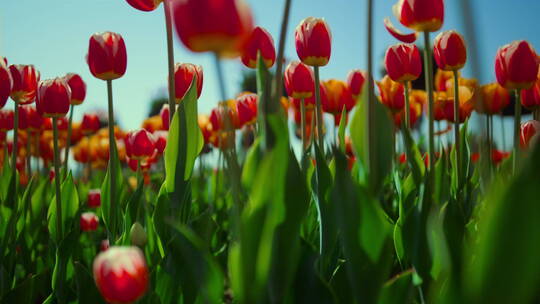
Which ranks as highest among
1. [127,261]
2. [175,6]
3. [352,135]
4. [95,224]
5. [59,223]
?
[175,6]

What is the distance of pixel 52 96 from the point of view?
4.14ft

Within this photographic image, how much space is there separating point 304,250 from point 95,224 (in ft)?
5.16

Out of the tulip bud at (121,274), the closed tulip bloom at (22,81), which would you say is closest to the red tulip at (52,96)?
the closed tulip bloom at (22,81)

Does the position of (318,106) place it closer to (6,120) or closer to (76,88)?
(76,88)

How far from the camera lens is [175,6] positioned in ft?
1.79

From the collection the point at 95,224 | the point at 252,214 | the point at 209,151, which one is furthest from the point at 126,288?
the point at 209,151

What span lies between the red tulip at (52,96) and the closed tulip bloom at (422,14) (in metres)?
0.85

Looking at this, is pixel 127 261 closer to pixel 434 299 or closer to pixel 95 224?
pixel 434 299

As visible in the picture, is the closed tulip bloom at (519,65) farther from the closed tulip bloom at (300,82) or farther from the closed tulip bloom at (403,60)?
the closed tulip bloom at (300,82)

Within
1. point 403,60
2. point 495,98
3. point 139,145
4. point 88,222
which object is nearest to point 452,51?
point 403,60

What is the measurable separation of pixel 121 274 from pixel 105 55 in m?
0.62

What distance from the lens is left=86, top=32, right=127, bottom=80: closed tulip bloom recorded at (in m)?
1.08

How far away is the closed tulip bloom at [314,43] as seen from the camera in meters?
1.07

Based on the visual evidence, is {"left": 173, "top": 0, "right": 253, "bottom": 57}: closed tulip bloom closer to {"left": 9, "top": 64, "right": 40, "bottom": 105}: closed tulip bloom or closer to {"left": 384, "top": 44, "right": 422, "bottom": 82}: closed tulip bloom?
{"left": 384, "top": 44, "right": 422, "bottom": 82}: closed tulip bloom
